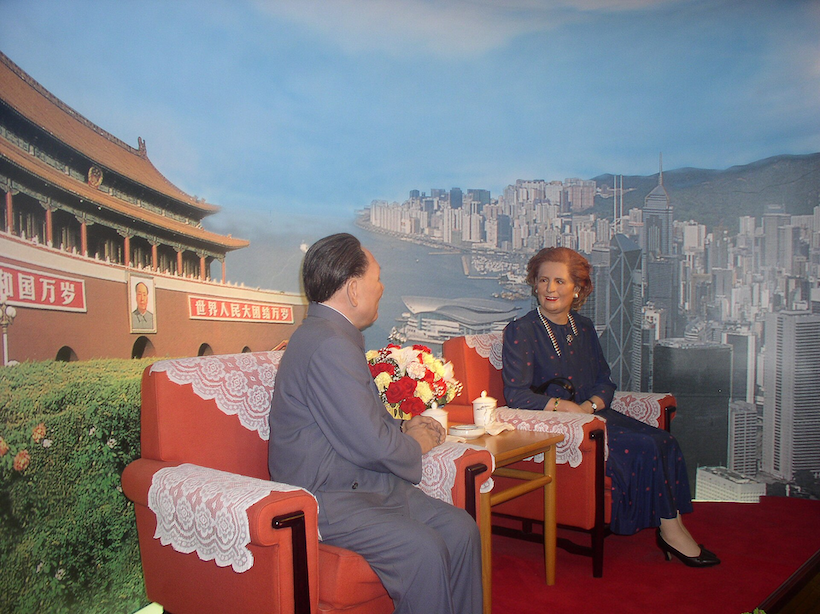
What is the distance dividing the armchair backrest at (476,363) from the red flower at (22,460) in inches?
75.3

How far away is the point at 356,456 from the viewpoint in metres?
1.69

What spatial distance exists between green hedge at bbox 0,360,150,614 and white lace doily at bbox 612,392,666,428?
97.7 inches

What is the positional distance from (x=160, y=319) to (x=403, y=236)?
180 centimetres

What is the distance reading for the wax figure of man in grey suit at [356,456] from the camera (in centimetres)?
163

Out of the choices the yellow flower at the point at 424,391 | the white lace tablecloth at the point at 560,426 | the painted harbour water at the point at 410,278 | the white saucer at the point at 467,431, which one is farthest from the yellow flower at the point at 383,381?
the painted harbour water at the point at 410,278

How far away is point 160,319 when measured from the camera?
2.86 metres

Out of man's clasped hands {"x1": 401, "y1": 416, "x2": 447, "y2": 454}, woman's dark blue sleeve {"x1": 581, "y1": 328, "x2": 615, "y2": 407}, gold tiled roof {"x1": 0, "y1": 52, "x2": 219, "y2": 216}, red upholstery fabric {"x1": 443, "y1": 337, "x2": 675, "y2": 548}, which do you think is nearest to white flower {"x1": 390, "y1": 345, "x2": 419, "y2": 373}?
man's clasped hands {"x1": 401, "y1": 416, "x2": 447, "y2": 454}

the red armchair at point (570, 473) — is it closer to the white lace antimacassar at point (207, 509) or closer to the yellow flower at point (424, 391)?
the yellow flower at point (424, 391)

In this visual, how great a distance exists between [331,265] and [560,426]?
1397 mm

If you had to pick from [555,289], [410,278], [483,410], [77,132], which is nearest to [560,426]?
[483,410]

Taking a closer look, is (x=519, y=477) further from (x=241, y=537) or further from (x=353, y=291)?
(x=241, y=537)

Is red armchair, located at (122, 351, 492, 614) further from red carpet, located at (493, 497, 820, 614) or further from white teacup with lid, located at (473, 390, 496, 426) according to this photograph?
red carpet, located at (493, 497, 820, 614)

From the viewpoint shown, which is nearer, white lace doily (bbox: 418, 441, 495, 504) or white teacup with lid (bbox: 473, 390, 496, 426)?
white lace doily (bbox: 418, 441, 495, 504)

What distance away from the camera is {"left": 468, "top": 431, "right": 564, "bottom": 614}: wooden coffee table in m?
2.12
